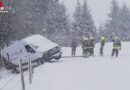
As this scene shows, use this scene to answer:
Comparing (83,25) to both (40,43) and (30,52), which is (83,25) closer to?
(40,43)

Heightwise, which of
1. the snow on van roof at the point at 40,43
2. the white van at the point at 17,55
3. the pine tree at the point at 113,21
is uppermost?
the pine tree at the point at 113,21

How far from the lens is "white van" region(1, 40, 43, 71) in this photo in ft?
44.6

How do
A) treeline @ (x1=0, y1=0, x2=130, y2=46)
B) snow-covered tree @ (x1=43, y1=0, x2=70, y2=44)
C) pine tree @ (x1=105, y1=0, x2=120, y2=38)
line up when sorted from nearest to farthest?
1. treeline @ (x1=0, y1=0, x2=130, y2=46)
2. snow-covered tree @ (x1=43, y1=0, x2=70, y2=44)
3. pine tree @ (x1=105, y1=0, x2=120, y2=38)

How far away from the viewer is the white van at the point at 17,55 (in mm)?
13594

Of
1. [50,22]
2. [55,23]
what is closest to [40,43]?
[50,22]

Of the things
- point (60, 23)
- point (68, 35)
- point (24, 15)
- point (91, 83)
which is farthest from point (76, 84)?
point (68, 35)

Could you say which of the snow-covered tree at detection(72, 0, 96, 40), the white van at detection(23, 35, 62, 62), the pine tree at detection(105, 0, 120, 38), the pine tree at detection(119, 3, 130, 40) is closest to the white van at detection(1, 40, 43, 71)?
the white van at detection(23, 35, 62, 62)

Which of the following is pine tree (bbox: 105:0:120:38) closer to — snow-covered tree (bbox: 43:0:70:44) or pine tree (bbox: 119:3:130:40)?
pine tree (bbox: 119:3:130:40)

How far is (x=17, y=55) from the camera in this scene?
14.1 meters


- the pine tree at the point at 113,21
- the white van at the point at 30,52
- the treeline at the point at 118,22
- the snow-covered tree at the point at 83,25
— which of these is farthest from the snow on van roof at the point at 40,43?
A: the pine tree at the point at 113,21

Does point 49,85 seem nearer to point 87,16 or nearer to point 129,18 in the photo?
point 87,16

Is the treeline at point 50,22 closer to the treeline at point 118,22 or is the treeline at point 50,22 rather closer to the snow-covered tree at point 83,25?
the snow-covered tree at point 83,25

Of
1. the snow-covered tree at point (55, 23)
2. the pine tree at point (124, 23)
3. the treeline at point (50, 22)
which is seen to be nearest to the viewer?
the treeline at point (50, 22)

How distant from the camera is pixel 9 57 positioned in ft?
45.8
